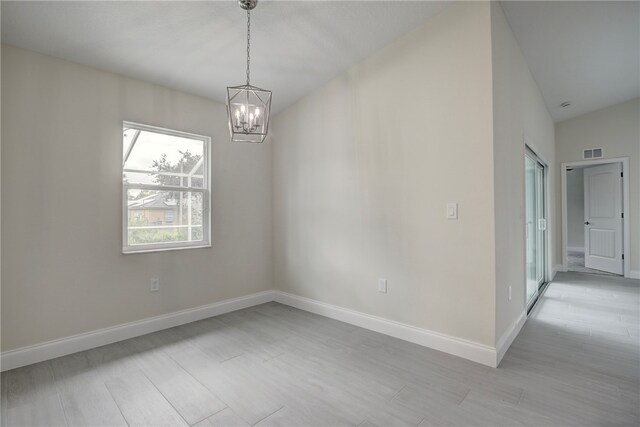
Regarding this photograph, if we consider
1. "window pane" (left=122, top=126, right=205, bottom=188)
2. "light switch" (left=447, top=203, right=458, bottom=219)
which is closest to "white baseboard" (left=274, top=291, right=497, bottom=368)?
"light switch" (left=447, top=203, right=458, bottom=219)

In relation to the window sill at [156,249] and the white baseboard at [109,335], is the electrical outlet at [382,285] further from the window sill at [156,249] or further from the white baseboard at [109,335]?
the window sill at [156,249]

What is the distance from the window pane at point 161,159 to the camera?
3.12m

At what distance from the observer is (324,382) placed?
7.28ft

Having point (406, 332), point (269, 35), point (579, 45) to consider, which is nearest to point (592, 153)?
point (579, 45)

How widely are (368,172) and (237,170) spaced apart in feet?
5.59

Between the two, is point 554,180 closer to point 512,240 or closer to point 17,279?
point 512,240

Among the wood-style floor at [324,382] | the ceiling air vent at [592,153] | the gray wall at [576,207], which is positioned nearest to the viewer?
the wood-style floor at [324,382]

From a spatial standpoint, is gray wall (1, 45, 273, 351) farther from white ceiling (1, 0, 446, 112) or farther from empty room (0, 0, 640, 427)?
white ceiling (1, 0, 446, 112)

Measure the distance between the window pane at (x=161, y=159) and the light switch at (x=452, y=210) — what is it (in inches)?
107

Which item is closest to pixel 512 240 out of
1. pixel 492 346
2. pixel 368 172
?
pixel 492 346

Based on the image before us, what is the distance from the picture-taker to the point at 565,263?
6.16 meters

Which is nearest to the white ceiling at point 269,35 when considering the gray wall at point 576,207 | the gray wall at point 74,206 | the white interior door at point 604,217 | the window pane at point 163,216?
the gray wall at point 74,206

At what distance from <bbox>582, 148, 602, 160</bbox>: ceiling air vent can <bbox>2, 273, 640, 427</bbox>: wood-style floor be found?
380 centimetres

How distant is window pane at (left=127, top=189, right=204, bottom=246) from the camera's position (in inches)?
124
